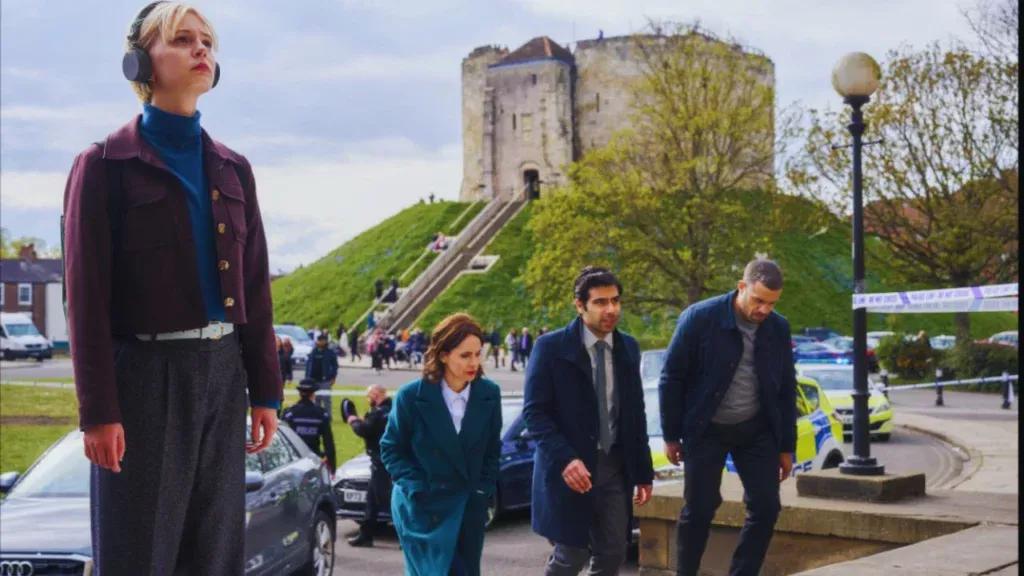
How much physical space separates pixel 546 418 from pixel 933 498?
11.9 feet

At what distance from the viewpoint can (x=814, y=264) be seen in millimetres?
68188

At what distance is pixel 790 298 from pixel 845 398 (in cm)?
4126

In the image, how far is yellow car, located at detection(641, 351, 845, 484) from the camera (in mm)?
11734

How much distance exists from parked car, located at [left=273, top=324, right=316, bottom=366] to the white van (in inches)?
590

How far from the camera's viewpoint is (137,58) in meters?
3.52

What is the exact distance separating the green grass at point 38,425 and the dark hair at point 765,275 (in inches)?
488

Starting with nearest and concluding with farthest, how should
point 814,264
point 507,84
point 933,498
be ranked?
point 933,498, point 814,264, point 507,84


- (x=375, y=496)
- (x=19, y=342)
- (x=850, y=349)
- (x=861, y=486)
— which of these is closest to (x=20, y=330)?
(x=19, y=342)

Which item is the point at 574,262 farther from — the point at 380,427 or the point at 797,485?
the point at 797,485

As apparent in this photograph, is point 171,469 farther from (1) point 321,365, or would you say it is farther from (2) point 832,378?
(2) point 832,378

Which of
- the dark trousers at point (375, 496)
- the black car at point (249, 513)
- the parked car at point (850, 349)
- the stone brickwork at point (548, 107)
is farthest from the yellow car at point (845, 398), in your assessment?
the stone brickwork at point (548, 107)

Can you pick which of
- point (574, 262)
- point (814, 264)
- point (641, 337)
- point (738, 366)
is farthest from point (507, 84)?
point (738, 366)

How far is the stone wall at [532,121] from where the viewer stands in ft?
265

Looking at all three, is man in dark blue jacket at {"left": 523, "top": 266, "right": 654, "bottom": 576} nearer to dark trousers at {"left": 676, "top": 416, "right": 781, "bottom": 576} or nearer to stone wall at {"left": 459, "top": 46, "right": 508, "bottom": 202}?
dark trousers at {"left": 676, "top": 416, "right": 781, "bottom": 576}
